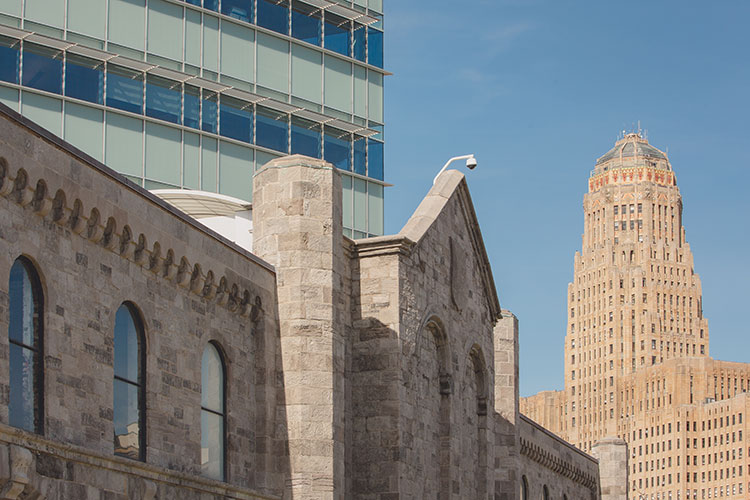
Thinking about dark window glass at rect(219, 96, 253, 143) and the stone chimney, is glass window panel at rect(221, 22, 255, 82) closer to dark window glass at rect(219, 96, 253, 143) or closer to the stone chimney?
dark window glass at rect(219, 96, 253, 143)

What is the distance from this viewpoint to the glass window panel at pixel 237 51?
50312mm

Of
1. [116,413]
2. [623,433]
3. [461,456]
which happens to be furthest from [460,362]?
[623,433]

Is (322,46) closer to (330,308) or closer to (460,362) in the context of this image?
(460,362)

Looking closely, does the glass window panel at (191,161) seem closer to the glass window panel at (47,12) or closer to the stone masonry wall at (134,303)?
the glass window panel at (47,12)

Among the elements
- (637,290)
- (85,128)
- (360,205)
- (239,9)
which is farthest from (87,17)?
(637,290)

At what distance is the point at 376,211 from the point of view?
54.8 metres

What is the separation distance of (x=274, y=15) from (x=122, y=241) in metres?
30.5

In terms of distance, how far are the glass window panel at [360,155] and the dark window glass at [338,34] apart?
3319 millimetres

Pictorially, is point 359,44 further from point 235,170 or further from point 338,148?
point 235,170

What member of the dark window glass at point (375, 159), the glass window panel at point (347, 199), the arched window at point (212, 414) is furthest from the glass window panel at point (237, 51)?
the arched window at point (212, 414)

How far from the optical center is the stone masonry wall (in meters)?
20.4

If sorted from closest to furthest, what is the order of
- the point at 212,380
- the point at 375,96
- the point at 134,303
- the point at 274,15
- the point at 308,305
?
the point at 134,303 → the point at 212,380 → the point at 308,305 → the point at 274,15 → the point at 375,96

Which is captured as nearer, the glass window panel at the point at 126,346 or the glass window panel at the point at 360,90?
the glass window panel at the point at 126,346

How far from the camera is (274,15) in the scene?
52.2 metres
